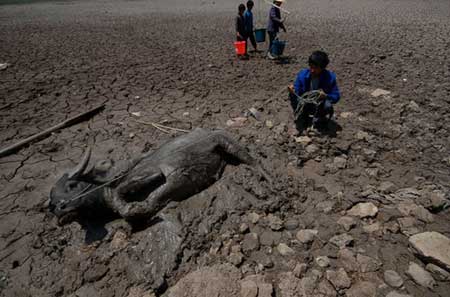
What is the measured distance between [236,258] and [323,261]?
795 millimetres

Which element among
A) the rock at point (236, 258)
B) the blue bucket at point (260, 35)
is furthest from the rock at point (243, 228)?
the blue bucket at point (260, 35)

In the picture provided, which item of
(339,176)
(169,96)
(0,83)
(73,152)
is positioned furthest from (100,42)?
(339,176)

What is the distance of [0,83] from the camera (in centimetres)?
697

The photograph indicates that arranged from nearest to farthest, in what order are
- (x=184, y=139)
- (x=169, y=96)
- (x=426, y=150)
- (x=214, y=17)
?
(x=184, y=139)
(x=426, y=150)
(x=169, y=96)
(x=214, y=17)

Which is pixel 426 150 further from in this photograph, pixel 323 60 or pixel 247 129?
pixel 247 129

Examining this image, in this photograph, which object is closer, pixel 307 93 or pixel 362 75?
pixel 307 93

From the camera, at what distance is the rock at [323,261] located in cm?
272

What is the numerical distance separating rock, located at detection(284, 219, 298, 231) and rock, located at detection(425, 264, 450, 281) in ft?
3.89

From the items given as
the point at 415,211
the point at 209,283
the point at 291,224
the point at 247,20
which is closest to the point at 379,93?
the point at 415,211

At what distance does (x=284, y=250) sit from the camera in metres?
2.91

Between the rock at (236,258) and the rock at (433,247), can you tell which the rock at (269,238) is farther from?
the rock at (433,247)

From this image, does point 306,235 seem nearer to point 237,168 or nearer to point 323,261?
point 323,261

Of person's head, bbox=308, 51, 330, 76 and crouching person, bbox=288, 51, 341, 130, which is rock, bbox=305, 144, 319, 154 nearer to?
crouching person, bbox=288, 51, 341, 130

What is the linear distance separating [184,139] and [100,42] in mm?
8644
